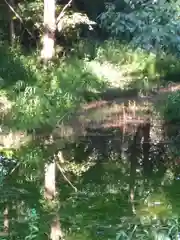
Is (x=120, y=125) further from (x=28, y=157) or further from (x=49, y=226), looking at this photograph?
(x=49, y=226)

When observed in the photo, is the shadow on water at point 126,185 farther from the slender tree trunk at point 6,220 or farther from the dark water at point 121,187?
the slender tree trunk at point 6,220

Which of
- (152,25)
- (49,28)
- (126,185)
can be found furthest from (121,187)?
(152,25)

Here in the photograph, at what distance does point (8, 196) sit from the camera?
22.4ft

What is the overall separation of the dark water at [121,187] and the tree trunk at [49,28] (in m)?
2.78

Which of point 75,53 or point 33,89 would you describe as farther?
point 75,53

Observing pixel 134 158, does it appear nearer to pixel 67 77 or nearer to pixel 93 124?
pixel 93 124

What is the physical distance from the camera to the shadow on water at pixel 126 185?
217 inches

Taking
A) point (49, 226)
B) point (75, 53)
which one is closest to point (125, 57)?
point (75, 53)

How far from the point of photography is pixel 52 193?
702cm

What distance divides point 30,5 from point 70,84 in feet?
12.4

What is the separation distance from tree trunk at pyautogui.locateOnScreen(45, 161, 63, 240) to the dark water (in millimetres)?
77

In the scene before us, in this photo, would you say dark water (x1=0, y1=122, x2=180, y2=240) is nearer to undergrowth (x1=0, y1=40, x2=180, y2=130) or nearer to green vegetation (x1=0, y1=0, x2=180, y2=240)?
green vegetation (x1=0, y1=0, x2=180, y2=240)

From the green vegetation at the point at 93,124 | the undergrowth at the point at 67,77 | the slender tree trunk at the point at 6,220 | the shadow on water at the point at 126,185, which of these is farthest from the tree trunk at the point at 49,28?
the slender tree trunk at the point at 6,220

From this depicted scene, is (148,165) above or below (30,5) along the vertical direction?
below
